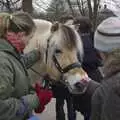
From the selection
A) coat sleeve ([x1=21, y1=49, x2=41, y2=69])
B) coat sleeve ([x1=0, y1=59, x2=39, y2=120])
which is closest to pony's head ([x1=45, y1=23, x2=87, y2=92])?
coat sleeve ([x1=21, y1=49, x2=41, y2=69])

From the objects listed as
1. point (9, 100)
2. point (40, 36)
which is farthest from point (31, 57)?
point (9, 100)

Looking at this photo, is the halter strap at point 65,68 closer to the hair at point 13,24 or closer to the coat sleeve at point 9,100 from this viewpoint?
the hair at point 13,24

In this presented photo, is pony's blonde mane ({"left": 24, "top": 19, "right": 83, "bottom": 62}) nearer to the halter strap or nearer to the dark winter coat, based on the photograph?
the halter strap

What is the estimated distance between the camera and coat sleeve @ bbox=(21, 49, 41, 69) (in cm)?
423

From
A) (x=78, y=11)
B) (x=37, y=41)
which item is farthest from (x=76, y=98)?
(x=78, y=11)

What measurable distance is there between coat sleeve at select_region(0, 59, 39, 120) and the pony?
5.37ft

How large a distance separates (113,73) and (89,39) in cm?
312

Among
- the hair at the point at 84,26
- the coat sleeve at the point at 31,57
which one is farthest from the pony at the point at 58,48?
the hair at the point at 84,26

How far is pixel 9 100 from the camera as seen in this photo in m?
2.92

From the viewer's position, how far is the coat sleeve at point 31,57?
13.9ft

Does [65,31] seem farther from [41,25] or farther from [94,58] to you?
[94,58]

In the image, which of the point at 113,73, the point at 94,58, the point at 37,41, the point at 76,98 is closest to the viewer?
the point at 113,73

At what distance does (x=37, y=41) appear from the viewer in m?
4.65

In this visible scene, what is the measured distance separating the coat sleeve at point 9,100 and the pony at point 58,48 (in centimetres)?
164
